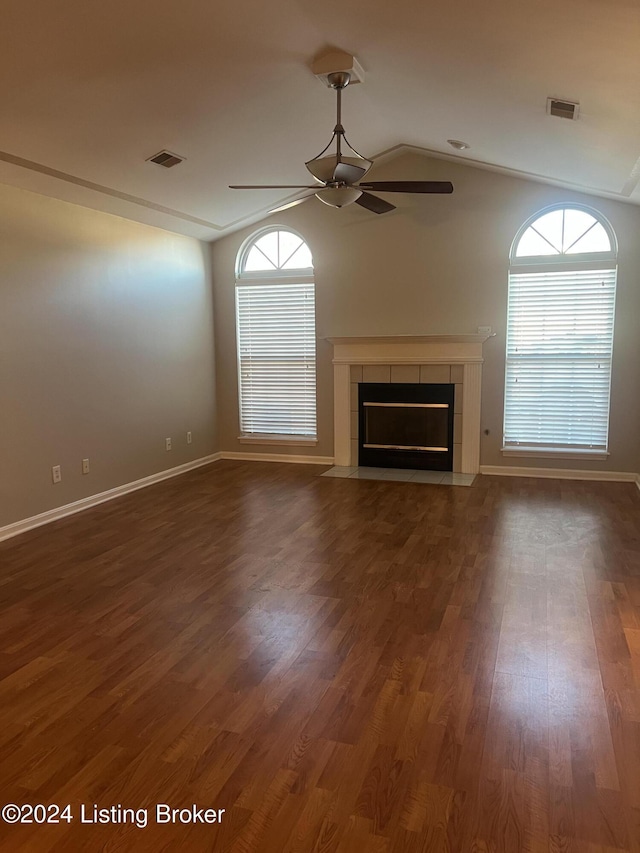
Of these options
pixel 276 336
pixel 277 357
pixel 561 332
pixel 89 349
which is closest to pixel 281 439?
pixel 277 357

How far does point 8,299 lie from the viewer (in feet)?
13.4

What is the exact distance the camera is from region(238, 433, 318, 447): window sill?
6.68 meters

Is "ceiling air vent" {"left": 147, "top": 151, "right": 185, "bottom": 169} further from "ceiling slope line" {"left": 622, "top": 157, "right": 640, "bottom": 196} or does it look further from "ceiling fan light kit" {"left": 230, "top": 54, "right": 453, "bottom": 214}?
"ceiling slope line" {"left": 622, "top": 157, "right": 640, "bottom": 196}

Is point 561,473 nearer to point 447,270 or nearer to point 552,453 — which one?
point 552,453

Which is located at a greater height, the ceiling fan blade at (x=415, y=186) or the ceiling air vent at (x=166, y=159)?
the ceiling air vent at (x=166, y=159)

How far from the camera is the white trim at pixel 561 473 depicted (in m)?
5.58

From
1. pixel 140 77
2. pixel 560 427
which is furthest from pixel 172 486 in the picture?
pixel 560 427

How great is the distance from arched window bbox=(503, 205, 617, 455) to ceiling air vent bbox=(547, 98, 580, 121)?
2138mm

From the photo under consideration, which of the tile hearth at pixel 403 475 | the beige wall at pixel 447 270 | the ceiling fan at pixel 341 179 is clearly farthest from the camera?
the tile hearth at pixel 403 475

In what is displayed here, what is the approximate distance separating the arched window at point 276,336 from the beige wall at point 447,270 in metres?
0.16

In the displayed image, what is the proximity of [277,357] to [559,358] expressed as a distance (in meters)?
3.08

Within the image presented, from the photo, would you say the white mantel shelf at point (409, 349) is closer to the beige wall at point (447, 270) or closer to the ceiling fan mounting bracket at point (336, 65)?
the beige wall at point (447, 270)

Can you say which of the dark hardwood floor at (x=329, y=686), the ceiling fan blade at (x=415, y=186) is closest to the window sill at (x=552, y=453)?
the dark hardwood floor at (x=329, y=686)

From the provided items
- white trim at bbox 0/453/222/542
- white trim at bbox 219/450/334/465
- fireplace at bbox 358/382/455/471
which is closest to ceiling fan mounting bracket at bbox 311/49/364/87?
fireplace at bbox 358/382/455/471
